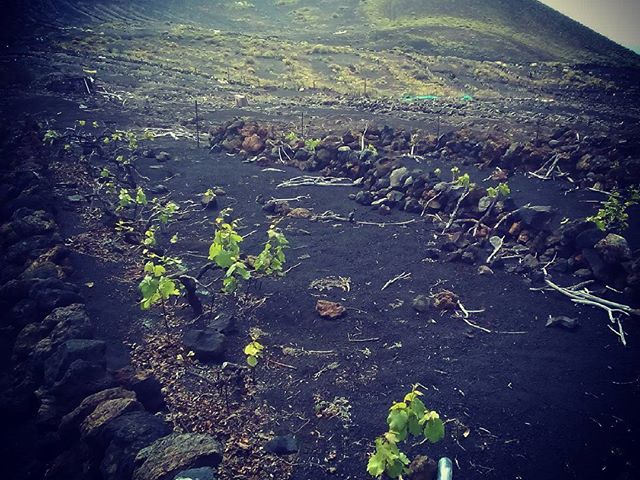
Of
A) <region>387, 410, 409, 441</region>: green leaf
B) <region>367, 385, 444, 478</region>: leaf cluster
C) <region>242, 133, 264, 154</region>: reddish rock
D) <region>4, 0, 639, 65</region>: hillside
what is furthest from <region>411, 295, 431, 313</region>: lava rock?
<region>4, 0, 639, 65</region>: hillside

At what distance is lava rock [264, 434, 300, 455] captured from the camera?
3.76 meters

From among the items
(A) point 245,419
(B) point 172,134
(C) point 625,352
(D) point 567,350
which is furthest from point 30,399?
(B) point 172,134

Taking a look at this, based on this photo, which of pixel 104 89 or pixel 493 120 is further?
pixel 104 89

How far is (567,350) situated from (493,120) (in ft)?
55.4

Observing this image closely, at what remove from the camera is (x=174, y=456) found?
324 cm

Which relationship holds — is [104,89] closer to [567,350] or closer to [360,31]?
[567,350]

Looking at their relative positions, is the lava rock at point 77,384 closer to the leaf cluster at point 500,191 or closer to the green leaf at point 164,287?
the green leaf at point 164,287

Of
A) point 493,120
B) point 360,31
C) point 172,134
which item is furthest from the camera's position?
point 360,31

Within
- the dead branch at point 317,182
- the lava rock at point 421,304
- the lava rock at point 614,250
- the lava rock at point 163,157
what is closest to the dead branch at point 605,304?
the lava rock at point 614,250

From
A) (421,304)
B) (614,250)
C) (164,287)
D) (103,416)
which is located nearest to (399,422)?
(103,416)

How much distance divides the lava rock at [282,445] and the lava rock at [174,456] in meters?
A: 0.50

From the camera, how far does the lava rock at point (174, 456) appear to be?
10.2 feet

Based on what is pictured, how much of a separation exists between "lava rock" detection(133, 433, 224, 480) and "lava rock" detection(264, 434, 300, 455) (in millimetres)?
497

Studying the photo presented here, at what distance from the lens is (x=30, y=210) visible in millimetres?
7363
